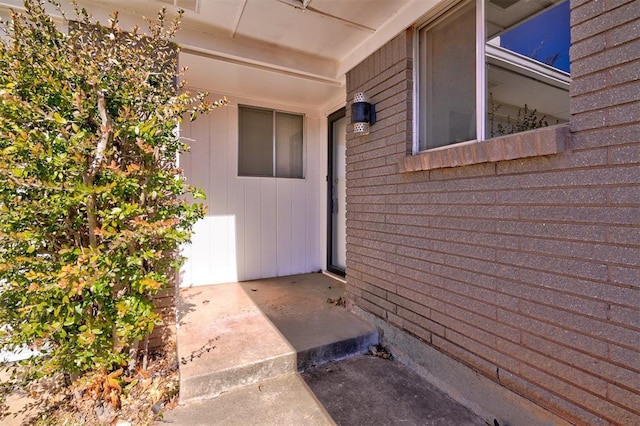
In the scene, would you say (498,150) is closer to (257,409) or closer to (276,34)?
(257,409)

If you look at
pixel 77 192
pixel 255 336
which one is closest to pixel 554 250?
pixel 255 336

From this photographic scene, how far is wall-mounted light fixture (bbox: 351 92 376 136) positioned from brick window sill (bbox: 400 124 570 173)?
2.06 feet

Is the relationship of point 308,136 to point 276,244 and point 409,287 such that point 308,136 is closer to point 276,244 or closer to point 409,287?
point 276,244

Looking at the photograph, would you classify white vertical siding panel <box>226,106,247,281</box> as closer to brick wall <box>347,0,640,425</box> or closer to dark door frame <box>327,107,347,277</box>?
dark door frame <box>327,107,347,277</box>

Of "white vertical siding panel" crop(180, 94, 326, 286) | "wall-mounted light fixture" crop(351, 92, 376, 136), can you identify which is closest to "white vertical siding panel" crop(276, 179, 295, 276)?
"white vertical siding panel" crop(180, 94, 326, 286)

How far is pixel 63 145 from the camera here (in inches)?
64.9

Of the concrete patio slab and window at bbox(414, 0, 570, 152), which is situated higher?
window at bbox(414, 0, 570, 152)

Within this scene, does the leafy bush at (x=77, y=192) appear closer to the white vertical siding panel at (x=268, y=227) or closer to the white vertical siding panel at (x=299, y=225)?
the white vertical siding panel at (x=268, y=227)

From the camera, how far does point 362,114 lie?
283 cm

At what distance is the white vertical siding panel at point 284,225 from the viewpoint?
4523mm

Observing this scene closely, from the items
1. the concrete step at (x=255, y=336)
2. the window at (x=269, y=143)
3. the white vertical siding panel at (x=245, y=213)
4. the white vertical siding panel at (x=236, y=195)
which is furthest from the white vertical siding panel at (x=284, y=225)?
the concrete step at (x=255, y=336)

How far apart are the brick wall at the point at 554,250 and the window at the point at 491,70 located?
151 mm

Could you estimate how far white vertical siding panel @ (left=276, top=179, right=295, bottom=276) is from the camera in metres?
4.52

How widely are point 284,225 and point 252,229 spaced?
1.54 feet
